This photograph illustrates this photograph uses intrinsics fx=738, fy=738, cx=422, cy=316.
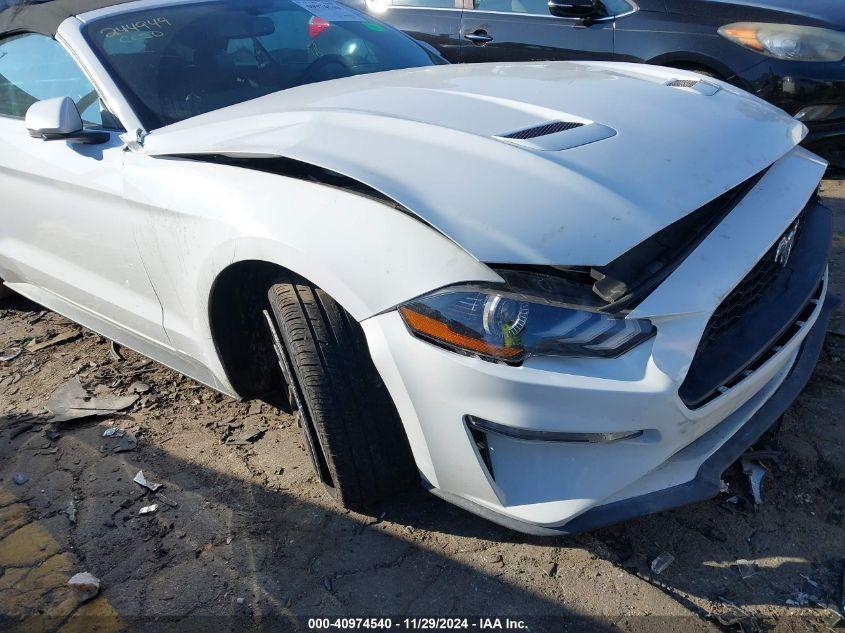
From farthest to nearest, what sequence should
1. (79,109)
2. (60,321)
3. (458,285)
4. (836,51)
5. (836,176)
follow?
(836,176), (836,51), (60,321), (79,109), (458,285)

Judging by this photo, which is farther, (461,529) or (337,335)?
(461,529)

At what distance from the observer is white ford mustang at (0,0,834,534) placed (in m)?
1.69

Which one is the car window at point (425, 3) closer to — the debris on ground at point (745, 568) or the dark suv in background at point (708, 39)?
the dark suv in background at point (708, 39)

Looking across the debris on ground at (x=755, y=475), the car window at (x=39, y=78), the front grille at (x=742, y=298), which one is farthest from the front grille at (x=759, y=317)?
the car window at (x=39, y=78)

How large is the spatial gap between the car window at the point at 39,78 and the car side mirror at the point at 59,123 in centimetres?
13

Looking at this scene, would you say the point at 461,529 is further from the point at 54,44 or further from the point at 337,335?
the point at 54,44

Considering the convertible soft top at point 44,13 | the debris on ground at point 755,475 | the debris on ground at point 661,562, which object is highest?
the convertible soft top at point 44,13

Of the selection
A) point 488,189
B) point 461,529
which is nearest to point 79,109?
point 488,189

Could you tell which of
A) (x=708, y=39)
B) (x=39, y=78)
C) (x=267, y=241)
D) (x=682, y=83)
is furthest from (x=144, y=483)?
(x=708, y=39)

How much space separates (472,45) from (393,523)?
13.5 ft

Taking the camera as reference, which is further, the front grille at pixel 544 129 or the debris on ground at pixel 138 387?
the debris on ground at pixel 138 387

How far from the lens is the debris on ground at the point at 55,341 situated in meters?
3.78

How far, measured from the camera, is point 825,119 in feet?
14.9

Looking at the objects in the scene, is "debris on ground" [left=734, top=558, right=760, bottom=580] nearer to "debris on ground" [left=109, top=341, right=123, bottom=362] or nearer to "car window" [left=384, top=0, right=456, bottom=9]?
"debris on ground" [left=109, top=341, right=123, bottom=362]
